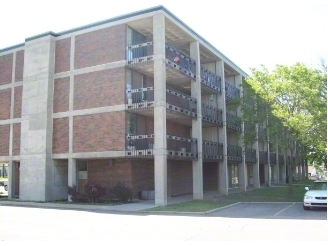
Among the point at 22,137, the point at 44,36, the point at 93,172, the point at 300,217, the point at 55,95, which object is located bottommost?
the point at 300,217

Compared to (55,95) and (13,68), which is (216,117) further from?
(13,68)

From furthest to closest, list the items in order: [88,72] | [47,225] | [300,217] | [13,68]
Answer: [13,68]
[88,72]
[300,217]
[47,225]

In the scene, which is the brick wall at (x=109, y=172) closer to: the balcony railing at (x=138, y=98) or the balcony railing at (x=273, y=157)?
the balcony railing at (x=138, y=98)

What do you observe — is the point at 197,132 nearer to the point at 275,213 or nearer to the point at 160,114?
the point at 160,114

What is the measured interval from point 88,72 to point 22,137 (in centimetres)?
655

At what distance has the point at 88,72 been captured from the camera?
22.9m

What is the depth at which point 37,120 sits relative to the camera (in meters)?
24.1

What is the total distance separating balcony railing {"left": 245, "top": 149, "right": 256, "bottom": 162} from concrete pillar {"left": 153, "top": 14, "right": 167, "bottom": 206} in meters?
14.3

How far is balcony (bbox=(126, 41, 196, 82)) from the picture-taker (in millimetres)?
21281

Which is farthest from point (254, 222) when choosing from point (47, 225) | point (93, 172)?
point (93, 172)

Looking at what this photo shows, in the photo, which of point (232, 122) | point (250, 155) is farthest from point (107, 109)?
point (250, 155)

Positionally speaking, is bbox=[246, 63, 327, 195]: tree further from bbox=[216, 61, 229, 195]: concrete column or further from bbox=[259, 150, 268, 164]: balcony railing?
bbox=[259, 150, 268, 164]: balcony railing

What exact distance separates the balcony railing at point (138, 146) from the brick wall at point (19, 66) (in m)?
10.4

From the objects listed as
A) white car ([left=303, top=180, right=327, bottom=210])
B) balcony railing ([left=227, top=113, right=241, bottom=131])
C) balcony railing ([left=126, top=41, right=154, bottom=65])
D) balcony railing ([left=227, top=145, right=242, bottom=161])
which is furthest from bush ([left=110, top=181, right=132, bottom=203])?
balcony railing ([left=227, top=113, right=241, bottom=131])
